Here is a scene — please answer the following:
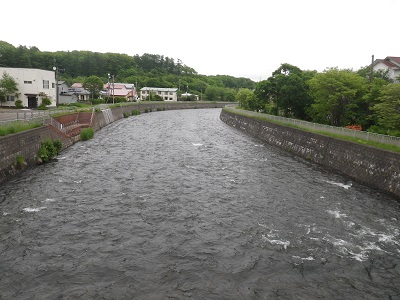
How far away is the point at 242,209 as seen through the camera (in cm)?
1903

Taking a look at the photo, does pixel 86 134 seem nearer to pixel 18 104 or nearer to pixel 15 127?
pixel 15 127

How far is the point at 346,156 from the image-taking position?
27188 mm

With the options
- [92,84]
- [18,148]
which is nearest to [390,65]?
[18,148]

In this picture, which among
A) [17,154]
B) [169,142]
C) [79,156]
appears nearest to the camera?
[17,154]

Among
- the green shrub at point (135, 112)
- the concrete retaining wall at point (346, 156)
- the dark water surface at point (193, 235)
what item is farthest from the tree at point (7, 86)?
the concrete retaining wall at point (346, 156)

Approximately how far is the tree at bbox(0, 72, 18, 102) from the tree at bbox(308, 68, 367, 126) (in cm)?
5098

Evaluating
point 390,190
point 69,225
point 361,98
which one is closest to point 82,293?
point 69,225

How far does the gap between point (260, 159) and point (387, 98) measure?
12.3 metres

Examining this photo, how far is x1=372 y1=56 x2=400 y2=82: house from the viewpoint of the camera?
6023 cm

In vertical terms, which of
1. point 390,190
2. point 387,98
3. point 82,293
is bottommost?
point 82,293

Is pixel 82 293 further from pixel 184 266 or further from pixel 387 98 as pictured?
pixel 387 98

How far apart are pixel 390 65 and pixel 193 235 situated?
60892mm

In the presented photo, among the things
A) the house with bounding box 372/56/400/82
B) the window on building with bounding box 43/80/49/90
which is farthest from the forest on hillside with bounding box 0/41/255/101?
the house with bounding box 372/56/400/82

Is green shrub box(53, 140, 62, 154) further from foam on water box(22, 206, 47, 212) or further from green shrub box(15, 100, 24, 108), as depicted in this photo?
green shrub box(15, 100, 24, 108)
